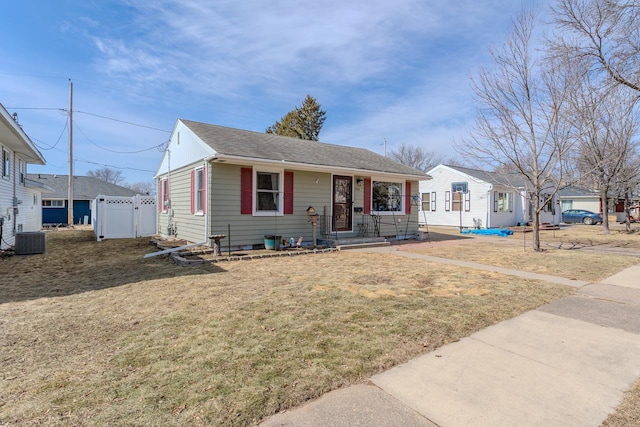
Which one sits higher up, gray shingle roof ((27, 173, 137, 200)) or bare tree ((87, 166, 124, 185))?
bare tree ((87, 166, 124, 185))

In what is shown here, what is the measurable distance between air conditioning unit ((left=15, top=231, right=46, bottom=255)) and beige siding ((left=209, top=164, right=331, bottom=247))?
5222 mm

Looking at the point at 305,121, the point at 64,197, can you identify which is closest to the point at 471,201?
the point at 305,121

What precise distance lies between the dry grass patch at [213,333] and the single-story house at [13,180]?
463cm

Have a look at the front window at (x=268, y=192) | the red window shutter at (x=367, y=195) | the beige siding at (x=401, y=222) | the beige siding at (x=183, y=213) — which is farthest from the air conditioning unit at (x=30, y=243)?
the red window shutter at (x=367, y=195)

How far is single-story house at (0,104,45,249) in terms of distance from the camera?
371 inches

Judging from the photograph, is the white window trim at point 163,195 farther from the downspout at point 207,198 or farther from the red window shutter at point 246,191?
the red window shutter at point 246,191

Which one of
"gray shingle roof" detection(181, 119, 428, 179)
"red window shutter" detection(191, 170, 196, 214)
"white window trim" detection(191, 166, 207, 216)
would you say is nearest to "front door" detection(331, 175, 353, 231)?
"gray shingle roof" detection(181, 119, 428, 179)

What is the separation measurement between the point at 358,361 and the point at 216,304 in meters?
2.44

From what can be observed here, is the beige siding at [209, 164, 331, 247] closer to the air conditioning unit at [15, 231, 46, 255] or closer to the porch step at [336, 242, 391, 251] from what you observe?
the porch step at [336, 242, 391, 251]

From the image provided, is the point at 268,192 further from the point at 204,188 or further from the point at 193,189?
the point at 193,189

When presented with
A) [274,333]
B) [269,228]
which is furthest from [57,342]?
[269,228]

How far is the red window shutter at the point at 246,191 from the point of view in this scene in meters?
9.75

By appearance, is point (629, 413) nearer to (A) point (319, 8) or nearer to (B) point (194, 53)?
(A) point (319, 8)

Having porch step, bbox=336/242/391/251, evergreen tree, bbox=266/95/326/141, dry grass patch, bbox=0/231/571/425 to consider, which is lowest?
dry grass patch, bbox=0/231/571/425
